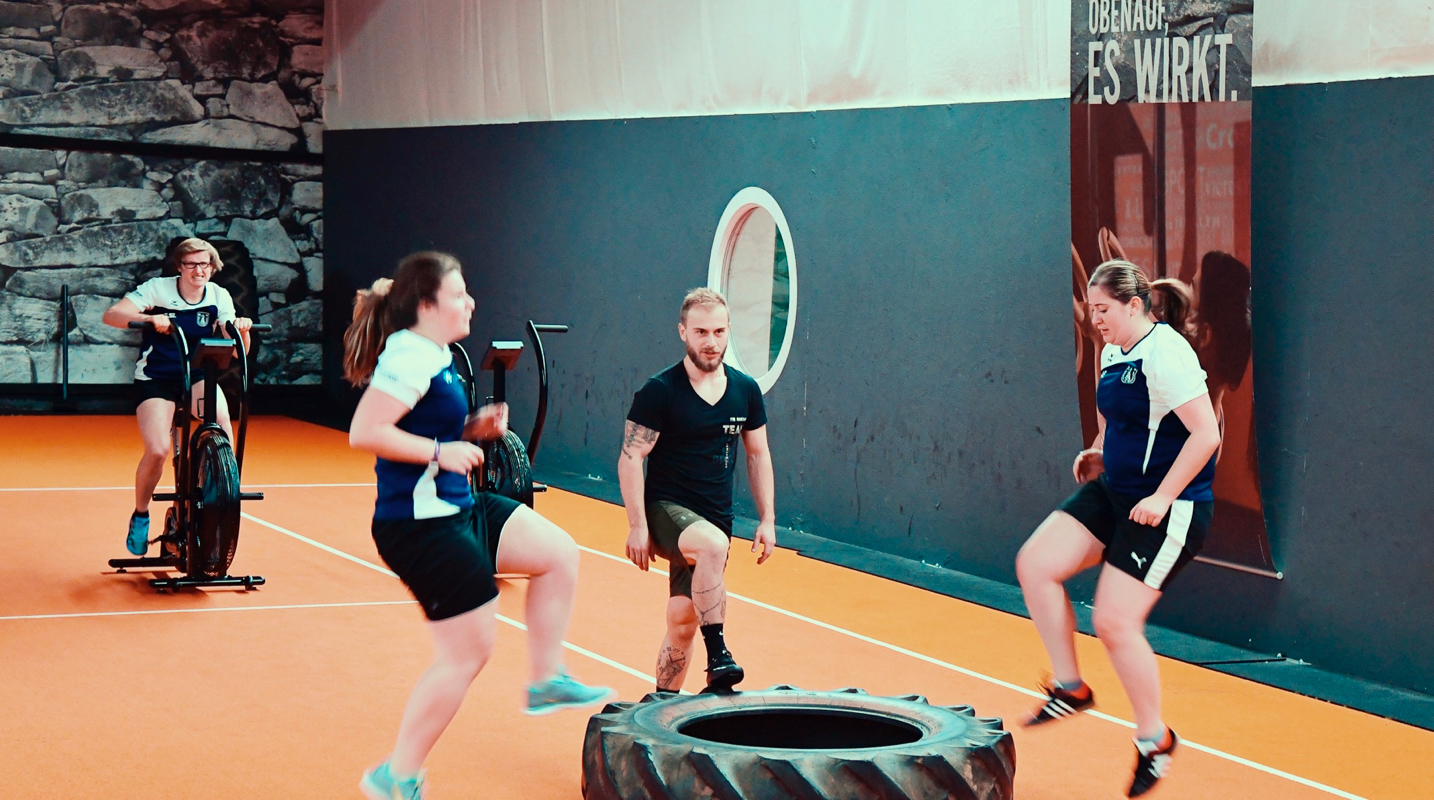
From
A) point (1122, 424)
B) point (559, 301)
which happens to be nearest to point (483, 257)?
point (559, 301)

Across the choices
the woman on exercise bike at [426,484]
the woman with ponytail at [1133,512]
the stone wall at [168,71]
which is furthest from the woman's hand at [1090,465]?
the stone wall at [168,71]

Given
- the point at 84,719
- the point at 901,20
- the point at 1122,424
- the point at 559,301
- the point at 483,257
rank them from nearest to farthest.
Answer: the point at 1122,424, the point at 84,719, the point at 901,20, the point at 559,301, the point at 483,257

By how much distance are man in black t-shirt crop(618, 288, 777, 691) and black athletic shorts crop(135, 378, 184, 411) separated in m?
4.13

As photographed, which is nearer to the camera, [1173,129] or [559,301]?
[1173,129]

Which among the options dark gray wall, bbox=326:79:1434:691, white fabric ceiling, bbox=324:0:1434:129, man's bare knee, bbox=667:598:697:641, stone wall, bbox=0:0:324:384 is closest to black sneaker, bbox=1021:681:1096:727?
man's bare knee, bbox=667:598:697:641

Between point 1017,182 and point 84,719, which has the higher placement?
point 1017,182

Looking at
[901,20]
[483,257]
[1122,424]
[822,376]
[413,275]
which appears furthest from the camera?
[483,257]

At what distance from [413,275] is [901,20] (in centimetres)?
562

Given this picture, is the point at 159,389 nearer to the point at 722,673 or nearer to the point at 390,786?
the point at 722,673

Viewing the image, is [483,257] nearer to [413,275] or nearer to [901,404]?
[901,404]

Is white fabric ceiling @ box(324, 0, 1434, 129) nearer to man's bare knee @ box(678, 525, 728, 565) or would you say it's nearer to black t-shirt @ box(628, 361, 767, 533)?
black t-shirt @ box(628, 361, 767, 533)

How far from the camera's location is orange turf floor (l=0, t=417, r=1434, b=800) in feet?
16.3

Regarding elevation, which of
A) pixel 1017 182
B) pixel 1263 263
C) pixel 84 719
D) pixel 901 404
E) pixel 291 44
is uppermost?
pixel 291 44

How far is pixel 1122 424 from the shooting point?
4.79 m
